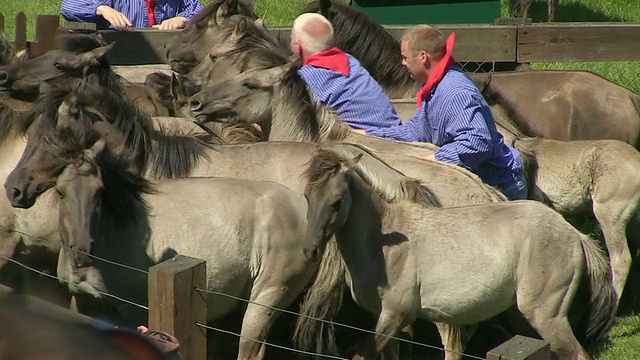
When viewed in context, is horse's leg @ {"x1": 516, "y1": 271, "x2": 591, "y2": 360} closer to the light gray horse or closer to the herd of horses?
the herd of horses

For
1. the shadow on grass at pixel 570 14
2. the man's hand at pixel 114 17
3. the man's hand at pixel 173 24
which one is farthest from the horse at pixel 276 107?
the shadow on grass at pixel 570 14

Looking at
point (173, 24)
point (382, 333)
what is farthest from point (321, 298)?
point (173, 24)

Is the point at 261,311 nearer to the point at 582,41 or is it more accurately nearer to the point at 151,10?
the point at 151,10

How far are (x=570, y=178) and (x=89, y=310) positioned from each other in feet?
14.1

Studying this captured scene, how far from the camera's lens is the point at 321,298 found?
215 inches

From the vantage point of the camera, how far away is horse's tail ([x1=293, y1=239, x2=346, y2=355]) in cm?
A: 545

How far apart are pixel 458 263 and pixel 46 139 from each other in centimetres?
232

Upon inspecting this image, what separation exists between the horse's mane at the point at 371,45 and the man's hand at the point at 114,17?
77.2 inches

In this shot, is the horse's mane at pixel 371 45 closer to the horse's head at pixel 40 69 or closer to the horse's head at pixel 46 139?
the horse's head at pixel 40 69

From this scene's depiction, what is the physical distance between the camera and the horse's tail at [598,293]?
17.9ft

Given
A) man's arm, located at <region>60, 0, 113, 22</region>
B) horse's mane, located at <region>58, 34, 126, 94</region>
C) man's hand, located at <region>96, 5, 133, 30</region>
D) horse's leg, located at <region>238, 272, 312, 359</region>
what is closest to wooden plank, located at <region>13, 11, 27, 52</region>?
man's arm, located at <region>60, 0, 113, 22</region>

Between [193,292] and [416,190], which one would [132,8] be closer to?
[416,190]

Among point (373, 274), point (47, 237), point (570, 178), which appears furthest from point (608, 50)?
point (47, 237)

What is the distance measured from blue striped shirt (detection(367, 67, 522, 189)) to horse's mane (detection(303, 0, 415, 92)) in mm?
2475
